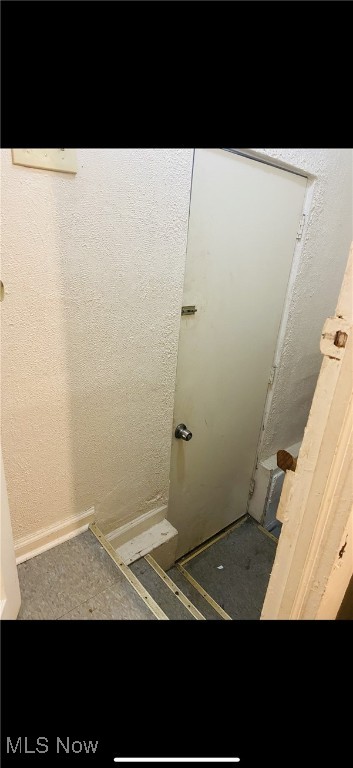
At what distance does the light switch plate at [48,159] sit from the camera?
701mm

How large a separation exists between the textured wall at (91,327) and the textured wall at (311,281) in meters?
0.21

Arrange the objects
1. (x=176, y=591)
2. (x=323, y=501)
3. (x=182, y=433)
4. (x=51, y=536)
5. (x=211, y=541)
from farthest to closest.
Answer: (x=211, y=541) < (x=182, y=433) < (x=176, y=591) < (x=51, y=536) < (x=323, y=501)

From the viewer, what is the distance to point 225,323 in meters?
1.41

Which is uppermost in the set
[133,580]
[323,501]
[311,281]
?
[311,281]

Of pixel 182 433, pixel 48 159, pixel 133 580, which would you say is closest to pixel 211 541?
pixel 182 433

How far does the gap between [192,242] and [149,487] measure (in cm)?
95

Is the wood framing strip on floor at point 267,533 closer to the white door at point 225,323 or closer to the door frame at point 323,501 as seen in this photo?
the white door at point 225,323

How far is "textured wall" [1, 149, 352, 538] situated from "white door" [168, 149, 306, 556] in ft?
0.34

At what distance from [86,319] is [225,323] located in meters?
0.66

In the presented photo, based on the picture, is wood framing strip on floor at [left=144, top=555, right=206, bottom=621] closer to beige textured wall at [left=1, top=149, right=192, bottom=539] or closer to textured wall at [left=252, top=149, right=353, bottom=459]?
beige textured wall at [left=1, top=149, right=192, bottom=539]

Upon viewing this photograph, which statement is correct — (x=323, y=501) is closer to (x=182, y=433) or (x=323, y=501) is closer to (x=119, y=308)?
(x=119, y=308)

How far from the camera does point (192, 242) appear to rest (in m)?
1.14
